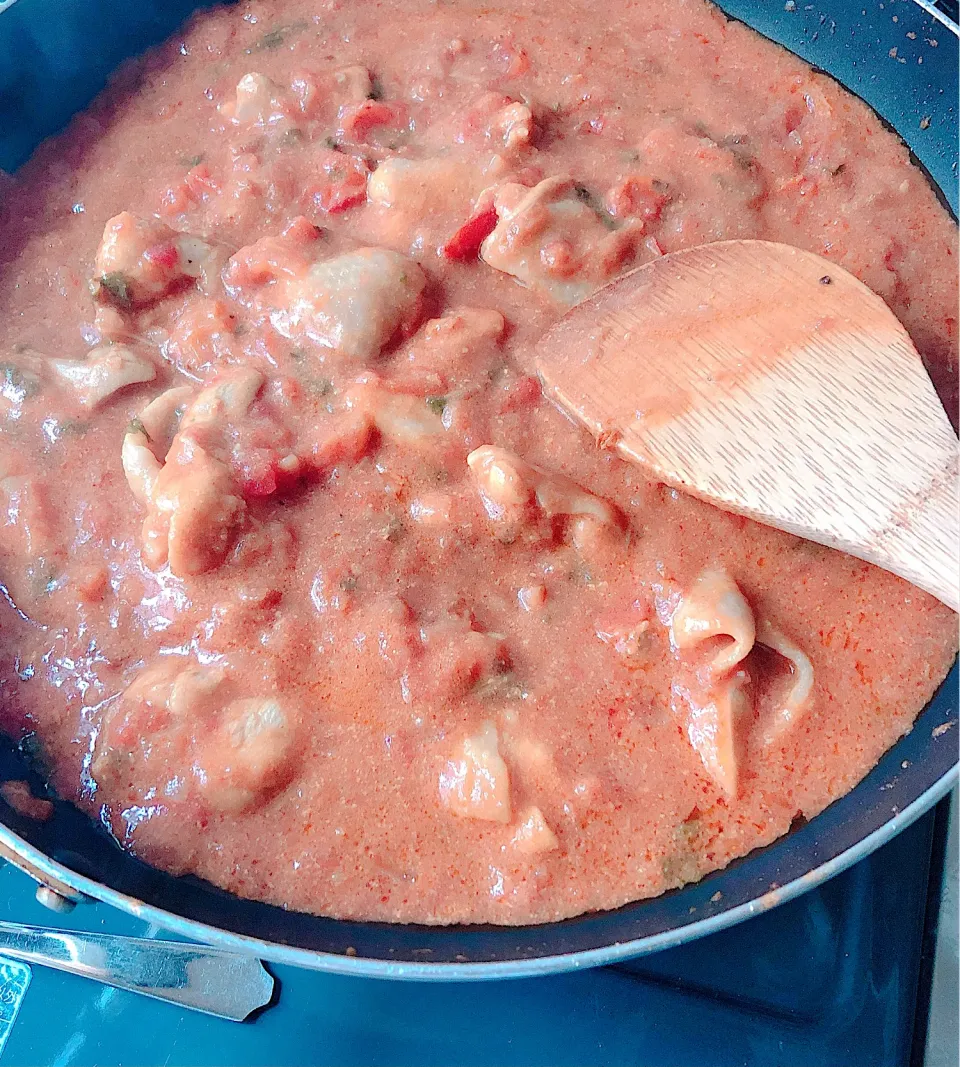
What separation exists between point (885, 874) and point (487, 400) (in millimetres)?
1163

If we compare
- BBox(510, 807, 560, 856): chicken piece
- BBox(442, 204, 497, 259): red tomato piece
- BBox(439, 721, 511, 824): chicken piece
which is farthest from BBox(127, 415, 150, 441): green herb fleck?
BBox(510, 807, 560, 856): chicken piece

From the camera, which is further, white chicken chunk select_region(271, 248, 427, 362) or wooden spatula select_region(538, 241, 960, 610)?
white chicken chunk select_region(271, 248, 427, 362)

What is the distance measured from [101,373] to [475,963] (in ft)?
4.25

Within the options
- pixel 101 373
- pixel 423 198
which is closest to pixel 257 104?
pixel 423 198

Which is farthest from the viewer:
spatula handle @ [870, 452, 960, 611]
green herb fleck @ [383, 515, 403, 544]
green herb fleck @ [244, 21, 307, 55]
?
green herb fleck @ [244, 21, 307, 55]

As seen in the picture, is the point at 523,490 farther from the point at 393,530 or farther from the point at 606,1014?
the point at 606,1014

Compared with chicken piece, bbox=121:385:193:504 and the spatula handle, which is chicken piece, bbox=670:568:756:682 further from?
chicken piece, bbox=121:385:193:504

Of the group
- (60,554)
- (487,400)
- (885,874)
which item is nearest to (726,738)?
(885,874)

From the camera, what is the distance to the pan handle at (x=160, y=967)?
156cm

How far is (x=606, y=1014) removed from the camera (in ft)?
5.16

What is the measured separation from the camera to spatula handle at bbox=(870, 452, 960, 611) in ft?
4.55

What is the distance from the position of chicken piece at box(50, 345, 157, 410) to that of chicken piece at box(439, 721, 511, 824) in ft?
3.24

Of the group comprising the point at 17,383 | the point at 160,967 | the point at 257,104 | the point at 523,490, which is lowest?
the point at 160,967

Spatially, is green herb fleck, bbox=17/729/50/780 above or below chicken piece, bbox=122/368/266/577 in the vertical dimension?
below
